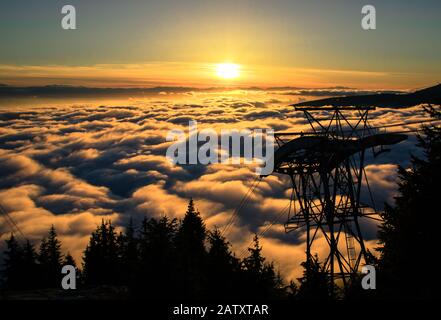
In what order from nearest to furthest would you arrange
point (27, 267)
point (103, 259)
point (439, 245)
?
point (439, 245) → point (27, 267) → point (103, 259)

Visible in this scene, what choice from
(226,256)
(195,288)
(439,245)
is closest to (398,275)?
(439,245)

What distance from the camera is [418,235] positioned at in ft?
67.5

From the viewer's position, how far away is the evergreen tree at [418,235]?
19781 mm

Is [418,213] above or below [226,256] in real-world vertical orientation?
above

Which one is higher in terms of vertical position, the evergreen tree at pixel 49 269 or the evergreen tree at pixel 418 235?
the evergreen tree at pixel 418 235

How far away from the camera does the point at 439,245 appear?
19.6 m

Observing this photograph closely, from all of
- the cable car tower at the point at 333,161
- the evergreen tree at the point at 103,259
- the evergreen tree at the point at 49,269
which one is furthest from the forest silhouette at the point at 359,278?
the evergreen tree at the point at 49,269

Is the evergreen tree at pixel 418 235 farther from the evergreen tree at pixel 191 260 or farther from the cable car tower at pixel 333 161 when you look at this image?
the evergreen tree at pixel 191 260

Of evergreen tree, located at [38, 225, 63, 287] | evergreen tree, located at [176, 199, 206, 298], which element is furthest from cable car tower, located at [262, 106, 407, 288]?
evergreen tree, located at [38, 225, 63, 287]

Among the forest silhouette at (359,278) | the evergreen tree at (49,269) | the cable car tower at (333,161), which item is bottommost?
the evergreen tree at (49,269)

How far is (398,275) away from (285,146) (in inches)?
480

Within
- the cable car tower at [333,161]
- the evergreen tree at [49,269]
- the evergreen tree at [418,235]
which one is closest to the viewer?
the evergreen tree at [418,235]
